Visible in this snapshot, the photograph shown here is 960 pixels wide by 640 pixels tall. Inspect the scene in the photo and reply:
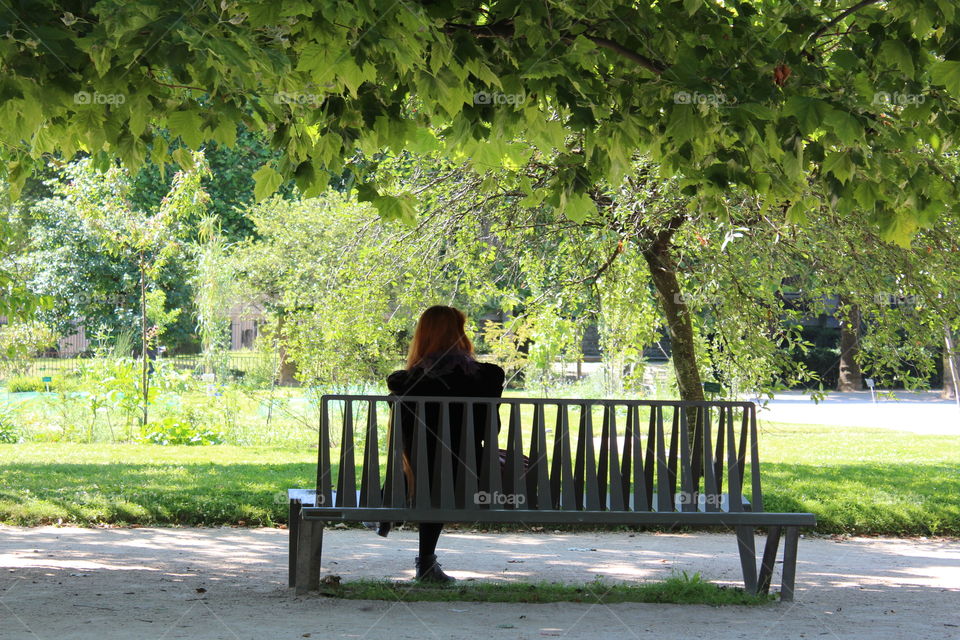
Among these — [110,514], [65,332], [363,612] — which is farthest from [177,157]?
[65,332]

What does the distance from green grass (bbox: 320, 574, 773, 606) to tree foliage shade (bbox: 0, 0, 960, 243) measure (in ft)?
6.75

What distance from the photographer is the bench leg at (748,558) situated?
5641 millimetres

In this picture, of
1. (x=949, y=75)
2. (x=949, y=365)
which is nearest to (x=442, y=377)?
A: (x=949, y=75)

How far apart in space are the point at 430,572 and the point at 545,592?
65 cm

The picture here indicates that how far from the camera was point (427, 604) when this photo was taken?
206 inches

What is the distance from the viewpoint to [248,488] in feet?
29.5

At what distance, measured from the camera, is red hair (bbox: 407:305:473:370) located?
18.5 feet

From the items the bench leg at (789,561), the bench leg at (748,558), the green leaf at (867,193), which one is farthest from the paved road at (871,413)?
the green leaf at (867,193)

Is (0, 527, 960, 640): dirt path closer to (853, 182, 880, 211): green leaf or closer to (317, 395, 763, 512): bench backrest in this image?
(317, 395, 763, 512): bench backrest

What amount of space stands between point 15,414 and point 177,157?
Result: 425 inches

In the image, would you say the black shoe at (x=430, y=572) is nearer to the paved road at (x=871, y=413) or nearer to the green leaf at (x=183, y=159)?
the green leaf at (x=183, y=159)

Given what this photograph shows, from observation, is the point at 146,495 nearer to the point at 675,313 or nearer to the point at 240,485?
the point at 240,485

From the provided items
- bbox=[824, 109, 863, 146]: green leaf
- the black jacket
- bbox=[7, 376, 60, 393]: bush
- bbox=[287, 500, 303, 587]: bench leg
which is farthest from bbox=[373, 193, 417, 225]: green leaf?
bbox=[7, 376, 60, 393]: bush

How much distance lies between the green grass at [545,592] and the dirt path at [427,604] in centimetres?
15
